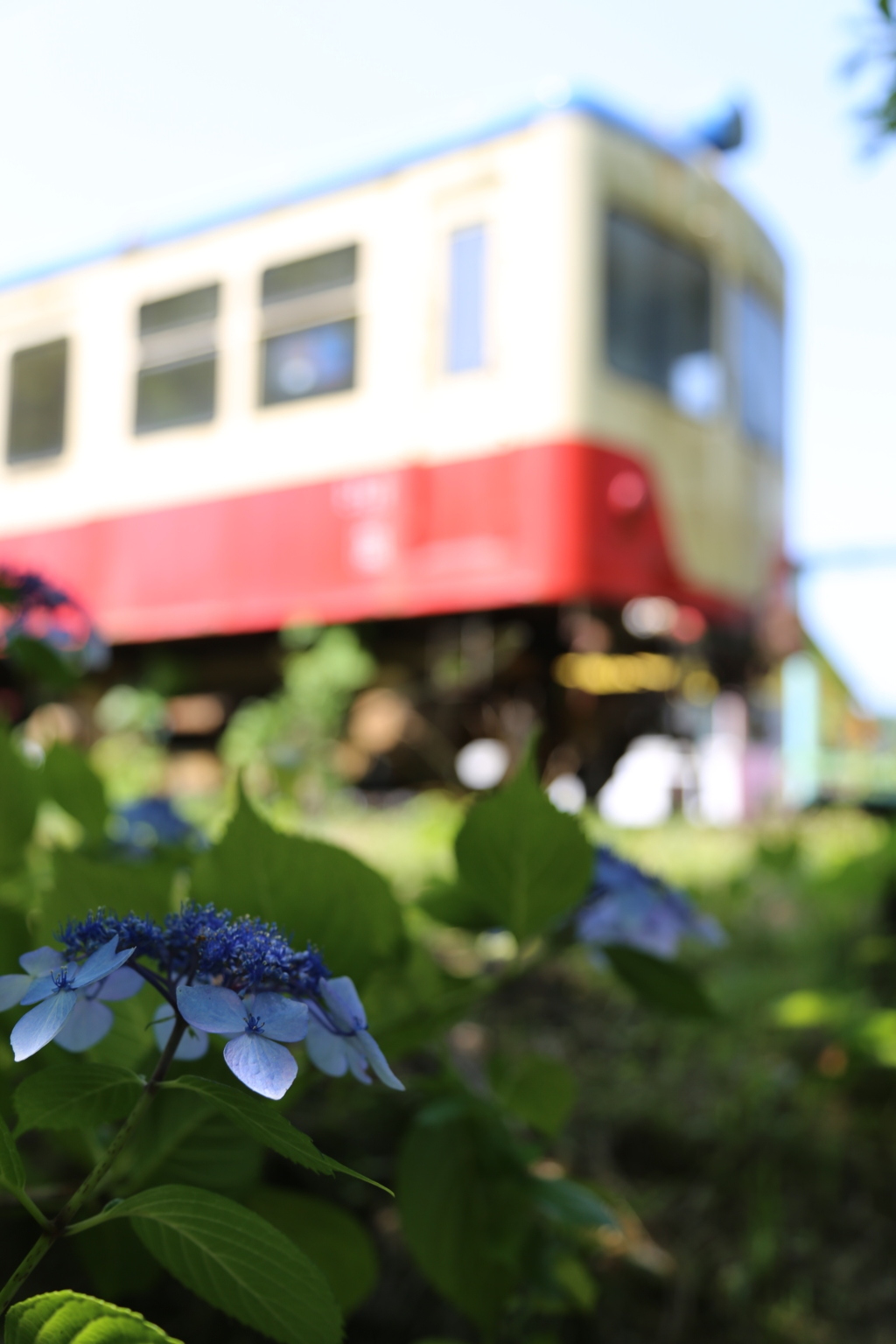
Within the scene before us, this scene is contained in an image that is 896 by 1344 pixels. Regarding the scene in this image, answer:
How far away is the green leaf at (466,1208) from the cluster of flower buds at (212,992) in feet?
0.87

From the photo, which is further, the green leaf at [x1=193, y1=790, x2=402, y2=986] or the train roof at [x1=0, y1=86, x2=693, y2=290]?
the train roof at [x1=0, y1=86, x2=693, y2=290]

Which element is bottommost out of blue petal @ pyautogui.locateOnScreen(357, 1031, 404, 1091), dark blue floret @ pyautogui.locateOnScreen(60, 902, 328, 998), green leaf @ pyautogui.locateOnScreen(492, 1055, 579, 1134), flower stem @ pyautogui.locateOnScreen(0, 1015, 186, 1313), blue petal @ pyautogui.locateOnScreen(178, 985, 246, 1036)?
green leaf @ pyautogui.locateOnScreen(492, 1055, 579, 1134)

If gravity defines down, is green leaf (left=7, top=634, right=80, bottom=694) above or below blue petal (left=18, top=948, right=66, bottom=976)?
above

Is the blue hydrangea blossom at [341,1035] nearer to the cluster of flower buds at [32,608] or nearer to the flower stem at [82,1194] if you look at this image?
the flower stem at [82,1194]

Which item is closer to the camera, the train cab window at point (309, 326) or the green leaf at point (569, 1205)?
the green leaf at point (569, 1205)

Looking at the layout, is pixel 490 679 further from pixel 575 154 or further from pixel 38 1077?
pixel 38 1077

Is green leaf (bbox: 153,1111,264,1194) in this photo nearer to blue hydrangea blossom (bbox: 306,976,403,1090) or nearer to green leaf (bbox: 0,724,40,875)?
blue hydrangea blossom (bbox: 306,976,403,1090)

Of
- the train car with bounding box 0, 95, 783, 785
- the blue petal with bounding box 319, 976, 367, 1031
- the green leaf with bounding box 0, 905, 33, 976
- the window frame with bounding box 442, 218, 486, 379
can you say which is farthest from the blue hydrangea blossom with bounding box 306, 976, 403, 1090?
the window frame with bounding box 442, 218, 486, 379

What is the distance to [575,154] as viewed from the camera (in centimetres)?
426

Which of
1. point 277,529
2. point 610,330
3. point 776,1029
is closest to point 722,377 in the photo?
point 610,330

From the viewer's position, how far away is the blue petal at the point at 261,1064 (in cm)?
34

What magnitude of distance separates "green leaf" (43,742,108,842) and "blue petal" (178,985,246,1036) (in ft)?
1.76

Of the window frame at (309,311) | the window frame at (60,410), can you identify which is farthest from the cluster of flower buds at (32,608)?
the window frame at (60,410)

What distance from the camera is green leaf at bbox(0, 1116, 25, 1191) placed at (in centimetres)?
35
